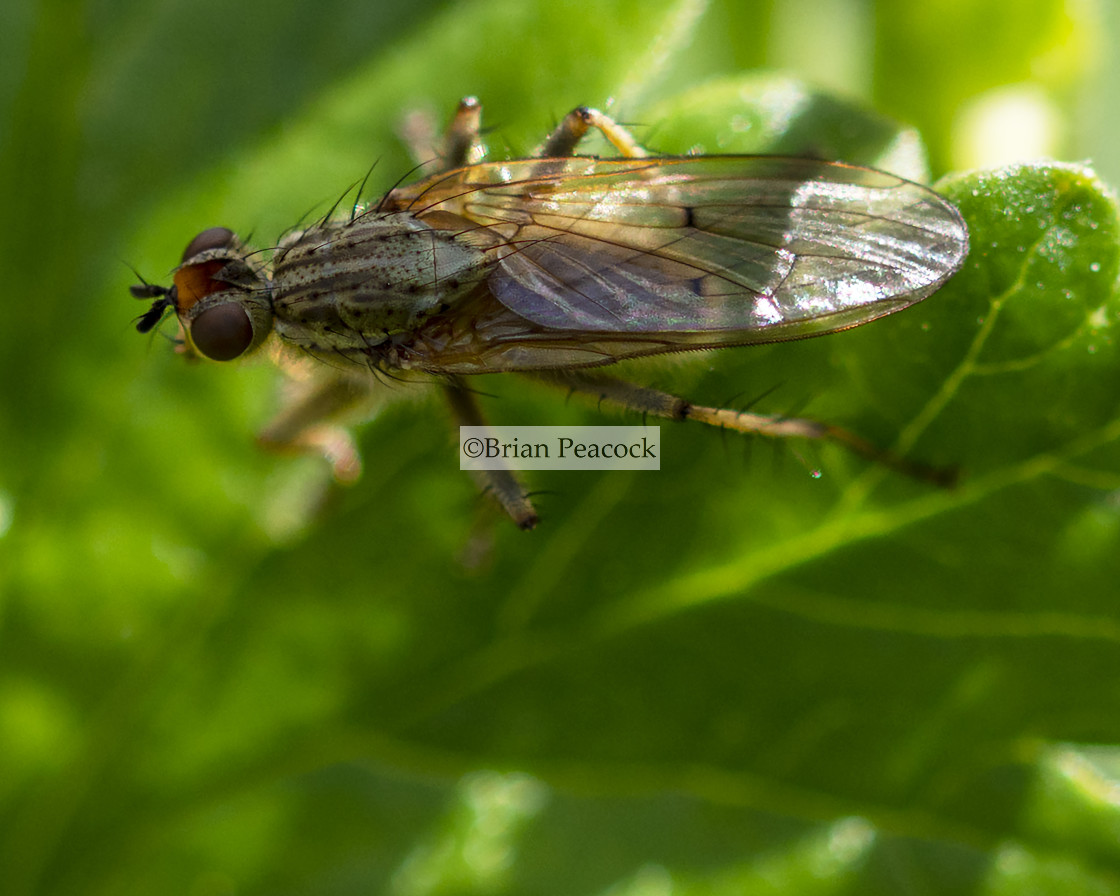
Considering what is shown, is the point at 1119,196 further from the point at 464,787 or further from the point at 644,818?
the point at 464,787

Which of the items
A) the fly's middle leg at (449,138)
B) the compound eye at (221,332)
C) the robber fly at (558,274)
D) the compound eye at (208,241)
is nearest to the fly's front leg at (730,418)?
the robber fly at (558,274)

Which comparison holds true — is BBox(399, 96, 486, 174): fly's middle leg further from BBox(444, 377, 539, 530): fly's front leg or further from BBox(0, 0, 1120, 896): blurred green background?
BBox(444, 377, 539, 530): fly's front leg

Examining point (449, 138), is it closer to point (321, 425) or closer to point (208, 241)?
point (208, 241)

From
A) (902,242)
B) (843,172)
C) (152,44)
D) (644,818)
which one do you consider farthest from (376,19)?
(644,818)

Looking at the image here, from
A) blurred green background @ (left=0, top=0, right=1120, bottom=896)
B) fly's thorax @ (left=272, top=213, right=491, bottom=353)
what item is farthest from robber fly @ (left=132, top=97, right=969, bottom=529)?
blurred green background @ (left=0, top=0, right=1120, bottom=896)

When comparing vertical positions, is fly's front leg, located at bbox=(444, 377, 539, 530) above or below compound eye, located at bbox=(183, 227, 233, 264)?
below

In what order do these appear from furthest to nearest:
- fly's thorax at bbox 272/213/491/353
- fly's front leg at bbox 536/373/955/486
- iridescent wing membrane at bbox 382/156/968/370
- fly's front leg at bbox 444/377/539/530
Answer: fly's thorax at bbox 272/213/491/353 → fly's front leg at bbox 444/377/539/530 → iridescent wing membrane at bbox 382/156/968/370 → fly's front leg at bbox 536/373/955/486

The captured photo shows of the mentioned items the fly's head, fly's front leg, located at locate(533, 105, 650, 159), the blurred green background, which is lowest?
the blurred green background

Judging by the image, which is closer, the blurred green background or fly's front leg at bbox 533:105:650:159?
the blurred green background
